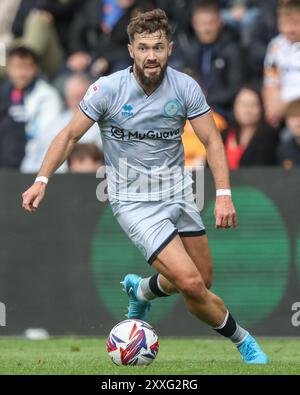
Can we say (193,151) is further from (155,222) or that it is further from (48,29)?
(155,222)

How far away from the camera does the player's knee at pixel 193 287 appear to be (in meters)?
9.11

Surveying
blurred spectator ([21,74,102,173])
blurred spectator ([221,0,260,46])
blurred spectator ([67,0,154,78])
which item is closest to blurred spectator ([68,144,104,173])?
blurred spectator ([21,74,102,173])

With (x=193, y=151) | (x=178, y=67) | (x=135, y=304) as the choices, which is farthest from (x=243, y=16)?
(x=135, y=304)

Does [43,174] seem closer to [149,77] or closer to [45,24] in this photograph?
[149,77]

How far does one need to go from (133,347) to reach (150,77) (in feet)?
6.90

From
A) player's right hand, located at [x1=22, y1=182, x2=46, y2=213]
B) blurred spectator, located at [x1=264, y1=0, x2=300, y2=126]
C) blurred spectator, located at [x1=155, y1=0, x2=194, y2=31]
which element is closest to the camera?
player's right hand, located at [x1=22, y1=182, x2=46, y2=213]

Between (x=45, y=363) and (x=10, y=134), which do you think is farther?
(x=10, y=134)

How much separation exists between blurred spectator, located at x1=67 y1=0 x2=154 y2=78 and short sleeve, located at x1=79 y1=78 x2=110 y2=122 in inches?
261

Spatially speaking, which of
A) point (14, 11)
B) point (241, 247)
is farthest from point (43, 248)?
point (14, 11)

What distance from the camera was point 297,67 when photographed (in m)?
14.5

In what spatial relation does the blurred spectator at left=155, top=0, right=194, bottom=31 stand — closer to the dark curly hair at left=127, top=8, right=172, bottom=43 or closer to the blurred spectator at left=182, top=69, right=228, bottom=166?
the blurred spectator at left=182, top=69, right=228, bottom=166

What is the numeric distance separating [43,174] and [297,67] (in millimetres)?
6034

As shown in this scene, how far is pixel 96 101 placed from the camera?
9.31m

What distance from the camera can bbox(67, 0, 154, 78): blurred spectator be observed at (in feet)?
53.2
